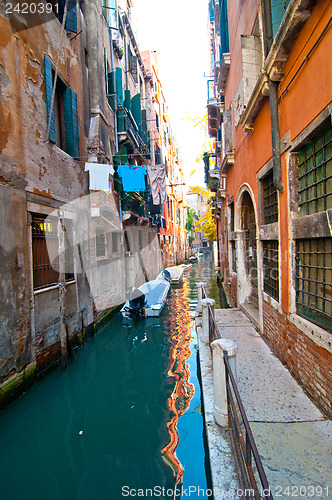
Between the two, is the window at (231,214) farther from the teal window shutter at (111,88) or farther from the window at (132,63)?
the window at (132,63)

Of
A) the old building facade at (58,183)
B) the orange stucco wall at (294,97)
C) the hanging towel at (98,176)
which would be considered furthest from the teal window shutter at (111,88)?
the orange stucco wall at (294,97)

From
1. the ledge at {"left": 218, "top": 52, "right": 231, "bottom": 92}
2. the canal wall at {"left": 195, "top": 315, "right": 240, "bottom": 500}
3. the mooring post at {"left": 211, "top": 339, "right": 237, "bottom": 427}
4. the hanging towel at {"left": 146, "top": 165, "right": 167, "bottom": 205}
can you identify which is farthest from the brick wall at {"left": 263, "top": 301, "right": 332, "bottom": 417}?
the hanging towel at {"left": 146, "top": 165, "right": 167, "bottom": 205}

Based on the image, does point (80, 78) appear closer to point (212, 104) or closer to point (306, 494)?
point (212, 104)

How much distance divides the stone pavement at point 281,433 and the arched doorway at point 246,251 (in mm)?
3367

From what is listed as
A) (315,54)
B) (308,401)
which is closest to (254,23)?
(315,54)

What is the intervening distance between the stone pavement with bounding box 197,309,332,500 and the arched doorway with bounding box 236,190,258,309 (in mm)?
3367

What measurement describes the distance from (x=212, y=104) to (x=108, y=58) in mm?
4552

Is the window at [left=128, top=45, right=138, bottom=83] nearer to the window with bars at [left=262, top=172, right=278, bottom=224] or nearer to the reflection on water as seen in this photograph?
the reflection on water

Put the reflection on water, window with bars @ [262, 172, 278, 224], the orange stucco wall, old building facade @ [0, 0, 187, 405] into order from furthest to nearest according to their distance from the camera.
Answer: window with bars @ [262, 172, 278, 224] → old building facade @ [0, 0, 187, 405] → the reflection on water → the orange stucco wall

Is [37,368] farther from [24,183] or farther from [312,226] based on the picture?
[312,226]

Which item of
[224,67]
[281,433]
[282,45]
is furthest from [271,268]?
[224,67]

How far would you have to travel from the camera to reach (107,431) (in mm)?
3896

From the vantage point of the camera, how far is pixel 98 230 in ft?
29.7

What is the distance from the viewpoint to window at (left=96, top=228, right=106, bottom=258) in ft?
29.6
